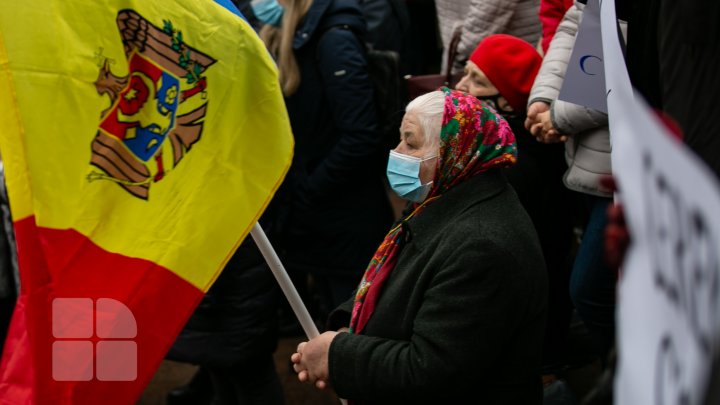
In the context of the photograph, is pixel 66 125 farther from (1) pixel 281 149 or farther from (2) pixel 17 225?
(1) pixel 281 149

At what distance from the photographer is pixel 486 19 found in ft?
14.4

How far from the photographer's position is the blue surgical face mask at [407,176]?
9.21 feet

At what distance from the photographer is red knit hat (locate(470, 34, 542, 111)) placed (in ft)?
12.3

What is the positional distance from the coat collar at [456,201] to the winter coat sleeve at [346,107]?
162cm

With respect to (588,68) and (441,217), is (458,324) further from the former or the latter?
(588,68)

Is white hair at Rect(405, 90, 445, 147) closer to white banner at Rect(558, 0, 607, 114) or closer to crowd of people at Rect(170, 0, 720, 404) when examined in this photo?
crowd of people at Rect(170, 0, 720, 404)

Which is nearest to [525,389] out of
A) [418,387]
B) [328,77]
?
[418,387]

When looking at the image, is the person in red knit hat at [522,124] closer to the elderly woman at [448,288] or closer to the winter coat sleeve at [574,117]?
the winter coat sleeve at [574,117]

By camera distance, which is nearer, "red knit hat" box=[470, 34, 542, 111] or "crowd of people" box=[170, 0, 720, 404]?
"crowd of people" box=[170, 0, 720, 404]

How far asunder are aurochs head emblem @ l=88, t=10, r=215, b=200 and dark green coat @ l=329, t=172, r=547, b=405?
2.29ft

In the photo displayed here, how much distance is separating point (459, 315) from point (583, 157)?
110 centimetres

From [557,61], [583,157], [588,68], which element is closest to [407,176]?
[588,68]

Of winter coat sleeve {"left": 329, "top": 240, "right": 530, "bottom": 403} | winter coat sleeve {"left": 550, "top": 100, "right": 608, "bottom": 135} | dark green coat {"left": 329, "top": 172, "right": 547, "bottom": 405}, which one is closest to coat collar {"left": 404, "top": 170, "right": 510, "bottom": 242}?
dark green coat {"left": 329, "top": 172, "right": 547, "bottom": 405}

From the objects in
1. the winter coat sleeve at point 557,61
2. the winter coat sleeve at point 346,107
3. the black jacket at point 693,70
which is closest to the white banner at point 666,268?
the black jacket at point 693,70
